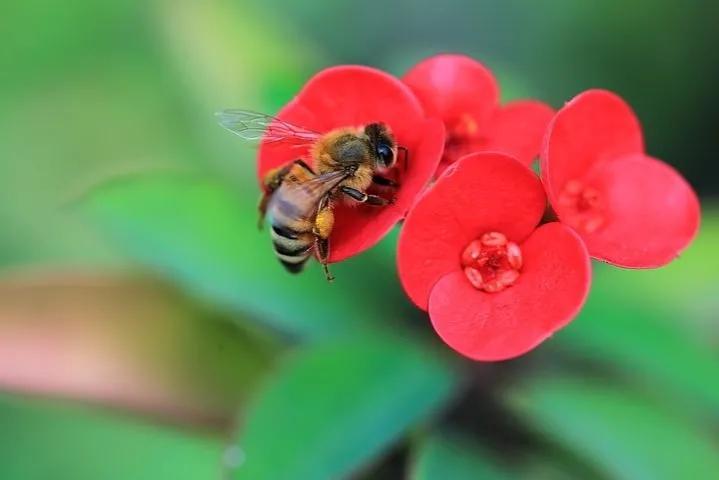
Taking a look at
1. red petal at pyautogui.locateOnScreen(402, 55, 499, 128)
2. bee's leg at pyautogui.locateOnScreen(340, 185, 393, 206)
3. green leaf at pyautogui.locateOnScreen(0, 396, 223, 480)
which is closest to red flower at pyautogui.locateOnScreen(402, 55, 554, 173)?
red petal at pyautogui.locateOnScreen(402, 55, 499, 128)

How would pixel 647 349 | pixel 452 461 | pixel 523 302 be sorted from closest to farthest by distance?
pixel 523 302
pixel 452 461
pixel 647 349

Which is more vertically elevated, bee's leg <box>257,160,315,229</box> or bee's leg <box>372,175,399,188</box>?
bee's leg <box>372,175,399,188</box>

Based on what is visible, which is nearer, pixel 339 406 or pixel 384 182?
pixel 384 182

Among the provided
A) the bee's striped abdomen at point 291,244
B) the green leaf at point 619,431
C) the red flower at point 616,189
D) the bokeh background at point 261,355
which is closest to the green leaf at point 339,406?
the bokeh background at point 261,355

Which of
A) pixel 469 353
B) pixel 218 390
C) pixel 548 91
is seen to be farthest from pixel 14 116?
pixel 469 353

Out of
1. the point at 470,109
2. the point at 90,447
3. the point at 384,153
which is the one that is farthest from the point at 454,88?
the point at 90,447

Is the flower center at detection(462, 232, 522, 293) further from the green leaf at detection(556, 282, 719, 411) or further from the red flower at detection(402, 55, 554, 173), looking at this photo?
the green leaf at detection(556, 282, 719, 411)

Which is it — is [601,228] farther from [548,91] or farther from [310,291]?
[548,91]

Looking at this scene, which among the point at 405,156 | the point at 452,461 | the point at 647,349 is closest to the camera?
the point at 405,156

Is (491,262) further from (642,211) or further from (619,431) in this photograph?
(619,431)
